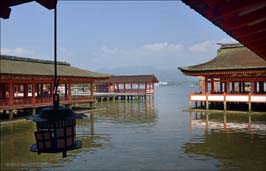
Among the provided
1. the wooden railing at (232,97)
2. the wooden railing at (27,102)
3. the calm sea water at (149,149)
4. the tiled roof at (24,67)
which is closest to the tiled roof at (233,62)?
the wooden railing at (232,97)

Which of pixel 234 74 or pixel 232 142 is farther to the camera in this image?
pixel 234 74

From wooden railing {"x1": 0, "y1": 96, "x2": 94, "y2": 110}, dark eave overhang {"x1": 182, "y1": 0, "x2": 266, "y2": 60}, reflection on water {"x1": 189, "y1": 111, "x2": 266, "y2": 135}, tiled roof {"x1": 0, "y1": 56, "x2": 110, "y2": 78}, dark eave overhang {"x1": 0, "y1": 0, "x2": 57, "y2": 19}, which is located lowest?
reflection on water {"x1": 189, "y1": 111, "x2": 266, "y2": 135}

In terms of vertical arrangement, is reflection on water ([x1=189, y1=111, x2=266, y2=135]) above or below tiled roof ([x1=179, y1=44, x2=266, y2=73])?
below

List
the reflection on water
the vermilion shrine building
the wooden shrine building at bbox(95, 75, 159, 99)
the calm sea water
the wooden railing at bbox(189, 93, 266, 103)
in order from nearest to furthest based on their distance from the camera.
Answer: the calm sea water < the reflection on water < the wooden railing at bbox(189, 93, 266, 103) < the wooden shrine building at bbox(95, 75, 159, 99) < the vermilion shrine building

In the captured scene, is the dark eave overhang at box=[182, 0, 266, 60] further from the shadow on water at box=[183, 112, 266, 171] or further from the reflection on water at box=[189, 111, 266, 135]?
the reflection on water at box=[189, 111, 266, 135]

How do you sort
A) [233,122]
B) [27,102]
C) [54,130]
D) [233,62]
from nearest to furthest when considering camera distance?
[54,130] < [233,122] < [27,102] < [233,62]

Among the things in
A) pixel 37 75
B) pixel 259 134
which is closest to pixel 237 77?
pixel 259 134

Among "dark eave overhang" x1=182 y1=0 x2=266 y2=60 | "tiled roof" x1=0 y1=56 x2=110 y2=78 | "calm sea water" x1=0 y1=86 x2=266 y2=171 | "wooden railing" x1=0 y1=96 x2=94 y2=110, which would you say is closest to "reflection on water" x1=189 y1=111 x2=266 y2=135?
"calm sea water" x1=0 y1=86 x2=266 y2=171

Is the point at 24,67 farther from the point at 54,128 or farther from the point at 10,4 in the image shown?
the point at 10,4

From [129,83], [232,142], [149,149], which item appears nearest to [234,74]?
[232,142]

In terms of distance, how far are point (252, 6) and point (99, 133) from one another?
1902 centimetres

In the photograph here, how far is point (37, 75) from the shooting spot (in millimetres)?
29766

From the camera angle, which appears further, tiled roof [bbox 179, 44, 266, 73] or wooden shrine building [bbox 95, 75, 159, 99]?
wooden shrine building [bbox 95, 75, 159, 99]

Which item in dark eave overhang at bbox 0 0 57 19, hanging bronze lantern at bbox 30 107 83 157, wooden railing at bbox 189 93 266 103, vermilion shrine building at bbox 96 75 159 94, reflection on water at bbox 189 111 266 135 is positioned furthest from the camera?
vermilion shrine building at bbox 96 75 159 94
